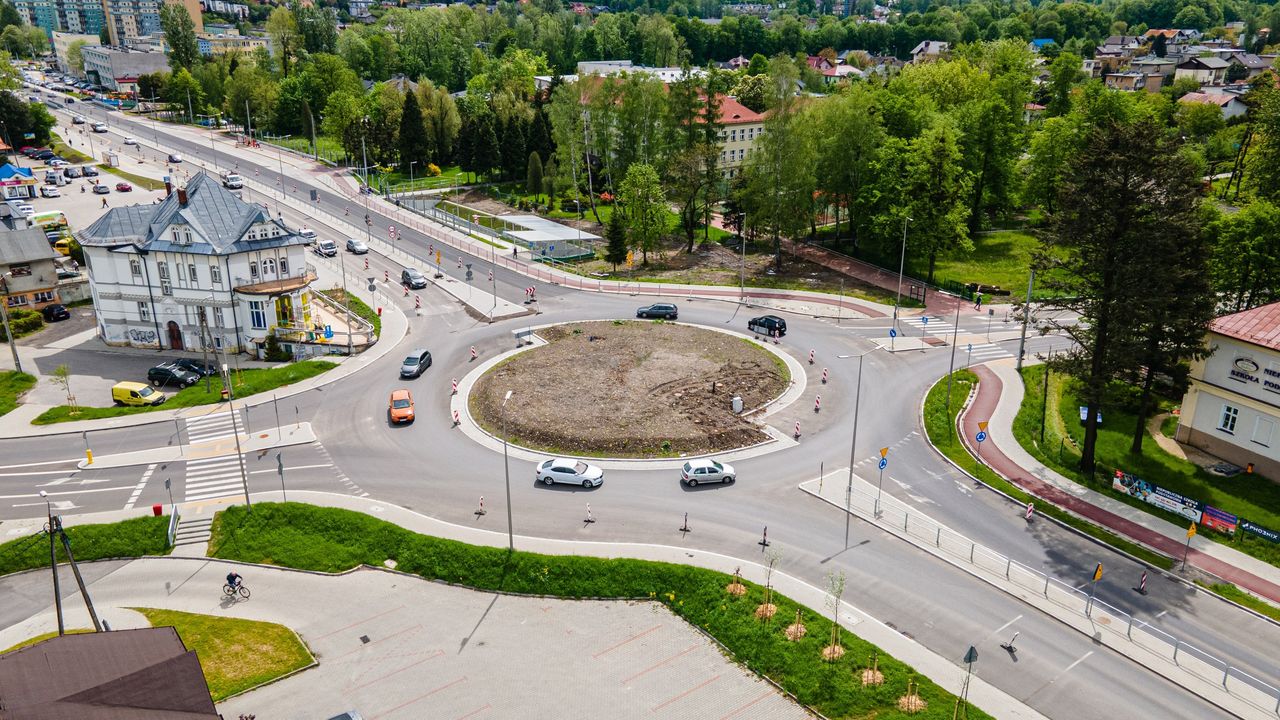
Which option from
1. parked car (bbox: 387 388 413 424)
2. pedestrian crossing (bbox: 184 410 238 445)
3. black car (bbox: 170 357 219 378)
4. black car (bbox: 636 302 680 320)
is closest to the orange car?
parked car (bbox: 387 388 413 424)

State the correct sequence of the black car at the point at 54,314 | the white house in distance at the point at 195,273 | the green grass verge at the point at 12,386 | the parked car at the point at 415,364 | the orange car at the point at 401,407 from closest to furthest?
1. the orange car at the point at 401,407
2. the green grass verge at the point at 12,386
3. the parked car at the point at 415,364
4. the white house in distance at the point at 195,273
5. the black car at the point at 54,314

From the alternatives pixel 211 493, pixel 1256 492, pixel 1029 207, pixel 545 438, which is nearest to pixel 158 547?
pixel 211 493

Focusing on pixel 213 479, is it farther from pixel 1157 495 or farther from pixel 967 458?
pixel 1157 495

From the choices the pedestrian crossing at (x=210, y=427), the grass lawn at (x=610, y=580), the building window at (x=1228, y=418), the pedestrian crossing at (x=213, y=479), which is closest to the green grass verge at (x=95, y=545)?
the grass lawn at (x=610, y=580)

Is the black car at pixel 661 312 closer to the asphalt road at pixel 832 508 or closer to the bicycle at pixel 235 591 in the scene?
the asphalt road at pixel 832 508

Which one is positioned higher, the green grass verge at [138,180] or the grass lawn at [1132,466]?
the green grass verge at [138,180]

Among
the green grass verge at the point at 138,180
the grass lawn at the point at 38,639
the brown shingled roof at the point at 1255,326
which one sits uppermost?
the brown shingled roof at the point at 1255,326
